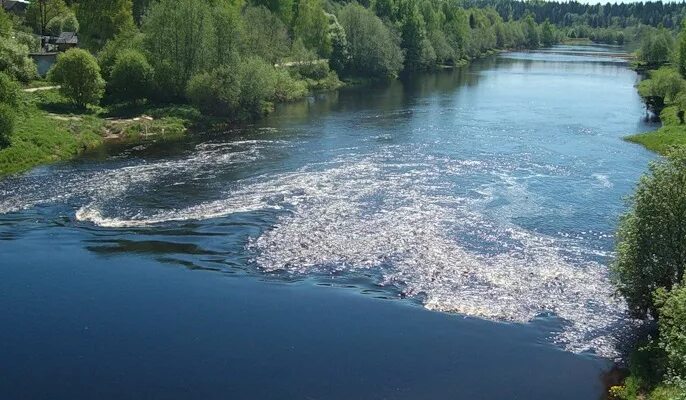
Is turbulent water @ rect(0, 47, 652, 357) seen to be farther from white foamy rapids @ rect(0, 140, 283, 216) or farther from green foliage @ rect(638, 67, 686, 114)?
green foliage @ rect(638, 67, 686, 114)

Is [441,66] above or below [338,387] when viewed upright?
above

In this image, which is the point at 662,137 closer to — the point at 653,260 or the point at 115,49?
the point at 653,260

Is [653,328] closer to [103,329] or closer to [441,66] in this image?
[103,329]

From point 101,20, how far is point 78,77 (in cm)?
2689

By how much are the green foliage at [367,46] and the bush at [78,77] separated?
2207 inches

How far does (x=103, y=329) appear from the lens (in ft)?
93.1

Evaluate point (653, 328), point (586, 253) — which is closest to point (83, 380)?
point (653, 328)

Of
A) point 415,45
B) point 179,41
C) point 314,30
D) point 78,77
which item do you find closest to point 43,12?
point 314,30

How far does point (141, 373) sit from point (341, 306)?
921 centimetres

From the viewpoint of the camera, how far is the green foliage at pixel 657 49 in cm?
15175

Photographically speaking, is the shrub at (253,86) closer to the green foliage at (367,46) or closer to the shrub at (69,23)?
the green foliage at (367,46)

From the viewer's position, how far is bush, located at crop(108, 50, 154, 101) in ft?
240

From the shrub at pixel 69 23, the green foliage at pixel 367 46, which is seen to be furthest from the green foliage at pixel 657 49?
the shrub at pixel 69 23

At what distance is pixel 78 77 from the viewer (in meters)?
67.3
